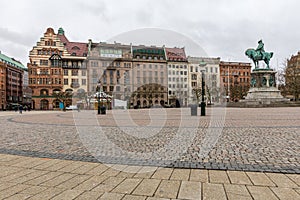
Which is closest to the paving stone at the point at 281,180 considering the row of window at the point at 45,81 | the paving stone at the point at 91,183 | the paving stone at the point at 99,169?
the paving stone at the point at 91,183

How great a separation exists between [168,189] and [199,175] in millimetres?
862

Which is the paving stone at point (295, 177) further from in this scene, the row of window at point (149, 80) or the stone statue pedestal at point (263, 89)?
the row of window at point (149, 80)

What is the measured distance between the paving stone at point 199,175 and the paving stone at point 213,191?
8.4 inches

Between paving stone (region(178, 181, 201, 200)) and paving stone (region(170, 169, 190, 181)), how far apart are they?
0.23 m

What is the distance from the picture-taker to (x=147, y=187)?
3.54 metres

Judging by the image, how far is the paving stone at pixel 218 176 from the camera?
3.75 meters

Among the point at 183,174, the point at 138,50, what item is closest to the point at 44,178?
the point at 183,174

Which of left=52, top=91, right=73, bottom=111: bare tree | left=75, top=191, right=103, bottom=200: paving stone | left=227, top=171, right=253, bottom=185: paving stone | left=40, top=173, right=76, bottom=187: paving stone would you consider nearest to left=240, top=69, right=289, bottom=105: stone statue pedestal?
left=227, top=171, right=253, bottom=185: paving stone

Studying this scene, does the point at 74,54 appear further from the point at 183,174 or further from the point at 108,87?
the point at 183,174

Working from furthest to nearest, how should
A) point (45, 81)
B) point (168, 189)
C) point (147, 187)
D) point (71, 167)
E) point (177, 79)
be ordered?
point (177, 79) < point (45, 81) < point (71, 167) < point (147, 187) < point (168, 189)

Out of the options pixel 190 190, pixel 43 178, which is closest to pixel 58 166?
pixel 43 178

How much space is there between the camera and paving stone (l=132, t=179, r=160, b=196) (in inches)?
131

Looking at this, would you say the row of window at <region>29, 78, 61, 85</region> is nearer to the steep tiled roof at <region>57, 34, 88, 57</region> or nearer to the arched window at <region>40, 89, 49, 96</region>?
the arched window at <region>40, 89, 49, 96</region>

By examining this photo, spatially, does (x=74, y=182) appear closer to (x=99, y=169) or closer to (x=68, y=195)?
(x=68, y=195)
